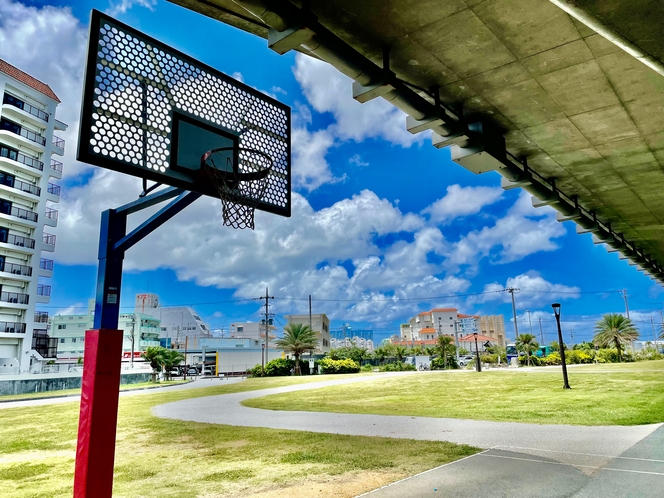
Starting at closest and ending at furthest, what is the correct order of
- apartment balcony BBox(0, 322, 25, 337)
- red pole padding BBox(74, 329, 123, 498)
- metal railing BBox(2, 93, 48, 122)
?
red pole padding BBox(74, 329, 123, 498) → apartment balcony BBox(0, 322, 25, 337) → metal railing BBox(2, 93, 48, 122)

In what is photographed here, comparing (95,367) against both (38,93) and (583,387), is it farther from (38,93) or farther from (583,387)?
(38,93)

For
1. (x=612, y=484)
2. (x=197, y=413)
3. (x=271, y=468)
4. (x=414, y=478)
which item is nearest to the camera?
(x=612, y=484)

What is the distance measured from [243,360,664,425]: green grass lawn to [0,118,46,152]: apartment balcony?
41.2 metres

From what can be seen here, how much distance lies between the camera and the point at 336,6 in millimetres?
5016

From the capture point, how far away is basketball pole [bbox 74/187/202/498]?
5172 mm

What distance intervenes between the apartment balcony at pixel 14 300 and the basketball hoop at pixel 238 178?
47.2m

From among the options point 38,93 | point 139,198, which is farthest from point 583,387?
point 38,93

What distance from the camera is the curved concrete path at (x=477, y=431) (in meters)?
8.20

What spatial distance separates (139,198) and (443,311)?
143885 millimetres

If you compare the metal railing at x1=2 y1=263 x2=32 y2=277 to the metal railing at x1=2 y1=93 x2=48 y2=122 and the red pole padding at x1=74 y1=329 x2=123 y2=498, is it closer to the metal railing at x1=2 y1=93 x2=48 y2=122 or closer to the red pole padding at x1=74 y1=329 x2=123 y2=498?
the metal railing at x1=2 y1=93 x2=48 y2=122

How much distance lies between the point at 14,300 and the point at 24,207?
30.7 feet

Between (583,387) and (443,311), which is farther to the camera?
(443,311)

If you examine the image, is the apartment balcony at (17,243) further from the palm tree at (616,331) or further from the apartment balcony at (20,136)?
the palm tree at (616,331)

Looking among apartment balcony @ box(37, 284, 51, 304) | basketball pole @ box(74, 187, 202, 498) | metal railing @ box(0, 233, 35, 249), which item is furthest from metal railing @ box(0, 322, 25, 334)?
basketball pole @ box(74, 187, 202, 498)
